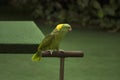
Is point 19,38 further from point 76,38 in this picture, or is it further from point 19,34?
point 76,38

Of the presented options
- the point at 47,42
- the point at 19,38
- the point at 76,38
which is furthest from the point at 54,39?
the point at 76,38

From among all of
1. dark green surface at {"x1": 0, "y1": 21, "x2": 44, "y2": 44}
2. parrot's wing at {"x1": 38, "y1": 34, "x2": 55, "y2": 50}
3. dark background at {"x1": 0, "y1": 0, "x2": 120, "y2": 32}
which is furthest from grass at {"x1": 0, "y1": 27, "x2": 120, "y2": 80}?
parrot's wing at {"x1": 38, "y1": 34, "x2": 55, "y2": 50}

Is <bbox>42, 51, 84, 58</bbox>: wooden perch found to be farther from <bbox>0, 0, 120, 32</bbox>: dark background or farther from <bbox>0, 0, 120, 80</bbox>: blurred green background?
<bbox>0, 0, 120, 32</bbox>: dark background

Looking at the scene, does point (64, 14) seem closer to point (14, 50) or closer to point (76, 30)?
point (76, 30)

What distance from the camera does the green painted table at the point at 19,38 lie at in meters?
2.51

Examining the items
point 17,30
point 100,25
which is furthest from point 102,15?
point 17,30

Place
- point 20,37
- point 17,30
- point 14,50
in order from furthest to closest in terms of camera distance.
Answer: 1. point 17,30
2. point 20,37
3. point 14,50

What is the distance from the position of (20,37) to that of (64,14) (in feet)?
13.9

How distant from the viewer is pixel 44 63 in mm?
4668

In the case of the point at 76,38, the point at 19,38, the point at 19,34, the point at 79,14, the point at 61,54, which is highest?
the point at 79,14

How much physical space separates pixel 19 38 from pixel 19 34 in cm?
30

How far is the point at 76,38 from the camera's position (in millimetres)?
6043

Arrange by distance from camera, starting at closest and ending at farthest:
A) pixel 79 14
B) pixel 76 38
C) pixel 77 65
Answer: pixel 77 65 → pixel 76 38 → pixel 79 14

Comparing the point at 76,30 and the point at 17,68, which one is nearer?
the point at 17,68
